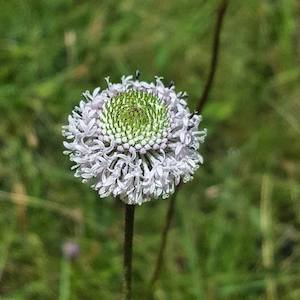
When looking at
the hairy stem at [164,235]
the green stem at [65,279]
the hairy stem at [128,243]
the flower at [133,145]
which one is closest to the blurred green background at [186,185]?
the green stem at [65,279]

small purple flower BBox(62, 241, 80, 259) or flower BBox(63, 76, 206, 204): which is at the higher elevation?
small purple flower BBox(62, 241, 80, 259)

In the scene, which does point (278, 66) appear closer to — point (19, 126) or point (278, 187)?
point (278, 187)

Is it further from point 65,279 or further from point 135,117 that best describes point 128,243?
point 65,279

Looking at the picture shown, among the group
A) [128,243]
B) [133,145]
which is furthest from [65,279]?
[133,145]

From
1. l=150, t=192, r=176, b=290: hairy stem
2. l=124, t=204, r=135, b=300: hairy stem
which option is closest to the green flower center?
l=124, t=204, r=135, b=300: hairy stem

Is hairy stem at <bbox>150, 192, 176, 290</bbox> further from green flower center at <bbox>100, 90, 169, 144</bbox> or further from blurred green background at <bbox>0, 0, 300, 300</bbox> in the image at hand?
green flower center at <bbox>100, 90, 169, 144</bbox>
